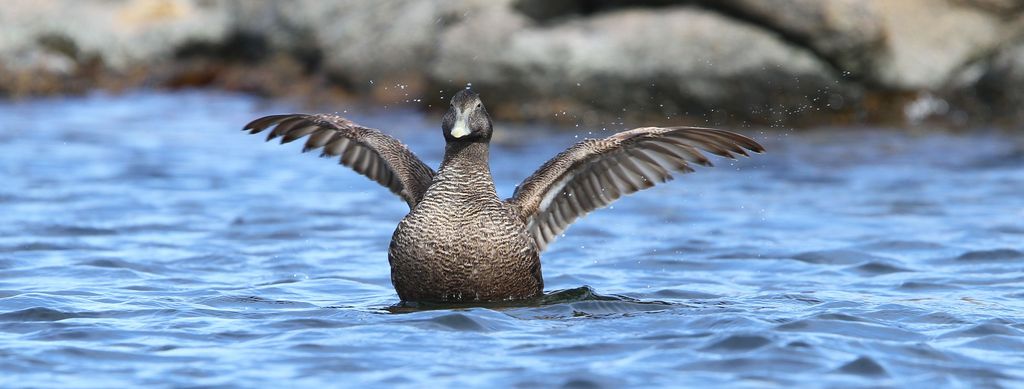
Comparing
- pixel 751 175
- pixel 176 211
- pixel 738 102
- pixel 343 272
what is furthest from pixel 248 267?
pixel 738 102

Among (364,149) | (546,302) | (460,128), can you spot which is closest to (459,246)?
(460,128)

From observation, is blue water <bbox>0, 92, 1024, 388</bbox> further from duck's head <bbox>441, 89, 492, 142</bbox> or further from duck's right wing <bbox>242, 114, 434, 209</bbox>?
duck's head <bbox>441, 89, 492, 142</bbox>

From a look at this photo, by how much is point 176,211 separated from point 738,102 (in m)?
5.80

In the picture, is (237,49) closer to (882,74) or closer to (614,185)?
(882,74)

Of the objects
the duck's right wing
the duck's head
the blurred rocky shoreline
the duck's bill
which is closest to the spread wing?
the duck's right wing

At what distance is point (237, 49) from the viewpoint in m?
18.9

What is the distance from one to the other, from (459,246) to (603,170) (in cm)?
119

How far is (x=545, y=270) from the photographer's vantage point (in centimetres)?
859

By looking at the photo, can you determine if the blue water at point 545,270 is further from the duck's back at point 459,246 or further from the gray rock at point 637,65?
the gray rock at point 637,65

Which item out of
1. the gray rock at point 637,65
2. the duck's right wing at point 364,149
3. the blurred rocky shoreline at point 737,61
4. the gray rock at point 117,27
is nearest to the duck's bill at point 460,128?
the duck's right wing at point 364,149

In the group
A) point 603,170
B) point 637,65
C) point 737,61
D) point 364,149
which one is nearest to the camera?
point 603,170

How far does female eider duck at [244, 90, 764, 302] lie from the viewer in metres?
6.61

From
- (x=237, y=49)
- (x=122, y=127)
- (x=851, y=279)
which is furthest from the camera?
(x=237, y=49)

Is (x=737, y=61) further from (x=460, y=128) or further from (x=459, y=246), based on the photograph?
(x=459, y=246)
